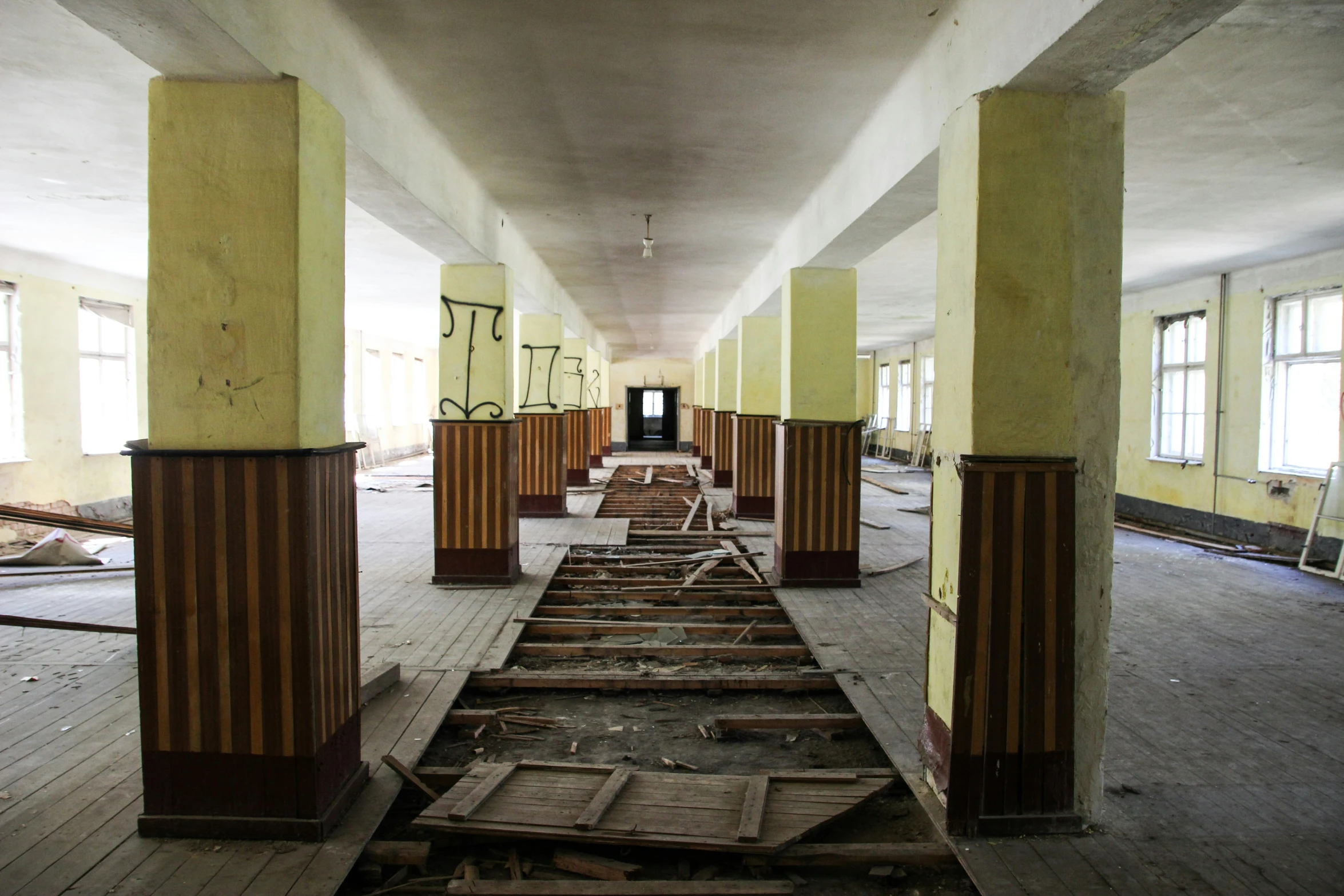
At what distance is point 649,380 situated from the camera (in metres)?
24.1

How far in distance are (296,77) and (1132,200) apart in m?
5.46

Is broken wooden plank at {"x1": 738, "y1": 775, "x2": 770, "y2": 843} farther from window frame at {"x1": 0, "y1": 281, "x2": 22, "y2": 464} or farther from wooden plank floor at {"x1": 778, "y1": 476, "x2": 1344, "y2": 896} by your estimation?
window frame at {"x1": 0, "y1": 281, "x2": 22, "y2": 464}

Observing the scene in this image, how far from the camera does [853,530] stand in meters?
6.28

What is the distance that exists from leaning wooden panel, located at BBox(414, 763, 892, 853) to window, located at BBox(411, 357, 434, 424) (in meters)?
17.7

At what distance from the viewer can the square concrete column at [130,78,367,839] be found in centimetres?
264

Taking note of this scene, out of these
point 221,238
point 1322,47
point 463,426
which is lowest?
point 463,426

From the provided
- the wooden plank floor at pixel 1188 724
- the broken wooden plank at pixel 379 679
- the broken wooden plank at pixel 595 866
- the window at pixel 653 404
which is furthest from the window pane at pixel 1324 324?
the window at pixel 653 404

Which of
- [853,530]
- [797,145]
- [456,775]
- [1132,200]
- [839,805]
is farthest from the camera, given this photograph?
[853,530]

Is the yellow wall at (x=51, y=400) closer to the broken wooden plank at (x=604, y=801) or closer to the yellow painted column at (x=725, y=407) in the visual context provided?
the yellow painted column at (x=725, y=407)

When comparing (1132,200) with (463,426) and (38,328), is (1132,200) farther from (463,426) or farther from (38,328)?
(38,328)

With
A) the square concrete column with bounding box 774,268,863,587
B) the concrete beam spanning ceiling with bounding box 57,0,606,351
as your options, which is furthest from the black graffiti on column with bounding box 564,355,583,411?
the square concrete column with bounding box 774,268,863,587

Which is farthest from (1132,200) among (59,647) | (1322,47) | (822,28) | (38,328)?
(38,328)

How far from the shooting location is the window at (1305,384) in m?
7.57

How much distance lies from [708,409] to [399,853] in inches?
539
